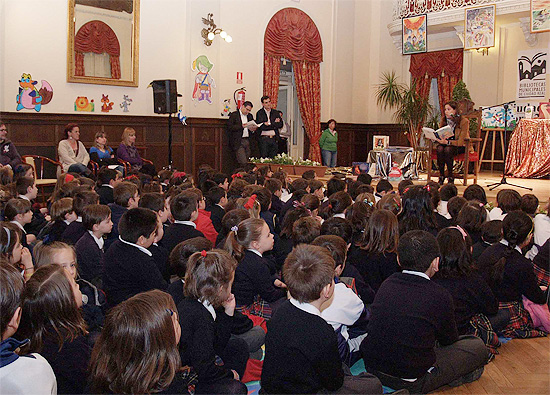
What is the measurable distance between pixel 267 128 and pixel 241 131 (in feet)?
1.76

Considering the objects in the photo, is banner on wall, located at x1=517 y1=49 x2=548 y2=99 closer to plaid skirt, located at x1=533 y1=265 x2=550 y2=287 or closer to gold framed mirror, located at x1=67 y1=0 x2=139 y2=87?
gold framed mirror, located at x1=67 y1=0 x2=139 y2=87

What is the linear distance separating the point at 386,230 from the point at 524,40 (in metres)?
9.39

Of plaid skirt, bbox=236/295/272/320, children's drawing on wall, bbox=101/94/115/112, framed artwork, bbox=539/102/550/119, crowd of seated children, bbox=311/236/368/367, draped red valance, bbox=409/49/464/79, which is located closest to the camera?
crowd of seated children, bbox=311/236/368/367

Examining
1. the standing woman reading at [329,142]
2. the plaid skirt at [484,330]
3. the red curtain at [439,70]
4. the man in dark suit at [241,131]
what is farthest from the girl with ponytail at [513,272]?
the red curtain at [439,70]

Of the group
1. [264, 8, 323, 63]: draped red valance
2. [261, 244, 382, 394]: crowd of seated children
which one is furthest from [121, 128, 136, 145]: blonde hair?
[261, 244, 382, 394]: crowd of seated children

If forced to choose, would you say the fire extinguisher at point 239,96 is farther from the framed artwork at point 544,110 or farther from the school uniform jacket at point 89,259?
the school uniform jacket at point 89,259

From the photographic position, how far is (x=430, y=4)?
11.2 metres

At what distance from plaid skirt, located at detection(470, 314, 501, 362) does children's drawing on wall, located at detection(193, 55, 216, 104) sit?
7529mm

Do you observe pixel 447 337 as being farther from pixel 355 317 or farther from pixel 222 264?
pixel 222 264

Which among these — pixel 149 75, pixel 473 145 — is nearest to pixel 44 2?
pixel 149 75

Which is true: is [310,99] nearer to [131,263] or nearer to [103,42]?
[103,42]

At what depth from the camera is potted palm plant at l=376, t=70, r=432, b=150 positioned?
11.6 m

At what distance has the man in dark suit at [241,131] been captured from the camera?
1006cm

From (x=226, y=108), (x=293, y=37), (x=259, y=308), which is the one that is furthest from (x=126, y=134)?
(x=259, y=308)
